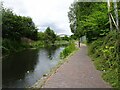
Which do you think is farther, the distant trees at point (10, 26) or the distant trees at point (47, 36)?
the distant trees at point (47, 36)

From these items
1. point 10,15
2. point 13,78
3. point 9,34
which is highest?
point 10,15

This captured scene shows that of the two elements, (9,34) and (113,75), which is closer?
(113,75)

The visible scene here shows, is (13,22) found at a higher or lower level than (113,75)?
higher

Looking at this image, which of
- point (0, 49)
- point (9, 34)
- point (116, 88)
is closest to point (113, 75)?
point (116, 88)

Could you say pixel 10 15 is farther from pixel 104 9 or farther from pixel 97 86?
pixel 97 86

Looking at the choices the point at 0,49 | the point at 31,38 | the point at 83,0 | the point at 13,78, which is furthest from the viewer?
the point at 31,38

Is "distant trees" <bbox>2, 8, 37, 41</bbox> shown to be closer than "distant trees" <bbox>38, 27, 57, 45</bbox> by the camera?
Yes

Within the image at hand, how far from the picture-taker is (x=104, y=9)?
18.9 metres

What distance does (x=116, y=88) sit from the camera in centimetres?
945

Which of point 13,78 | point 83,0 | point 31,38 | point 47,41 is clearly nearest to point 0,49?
point 83,0

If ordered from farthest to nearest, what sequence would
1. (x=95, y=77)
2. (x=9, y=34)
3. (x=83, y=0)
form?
(x=9, y=34) < (x=83, y=0) < (x=95, y=77)

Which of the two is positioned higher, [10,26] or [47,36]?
[10,26]

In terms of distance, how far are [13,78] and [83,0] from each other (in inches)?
758

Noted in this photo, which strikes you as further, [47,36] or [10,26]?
[47,36]
